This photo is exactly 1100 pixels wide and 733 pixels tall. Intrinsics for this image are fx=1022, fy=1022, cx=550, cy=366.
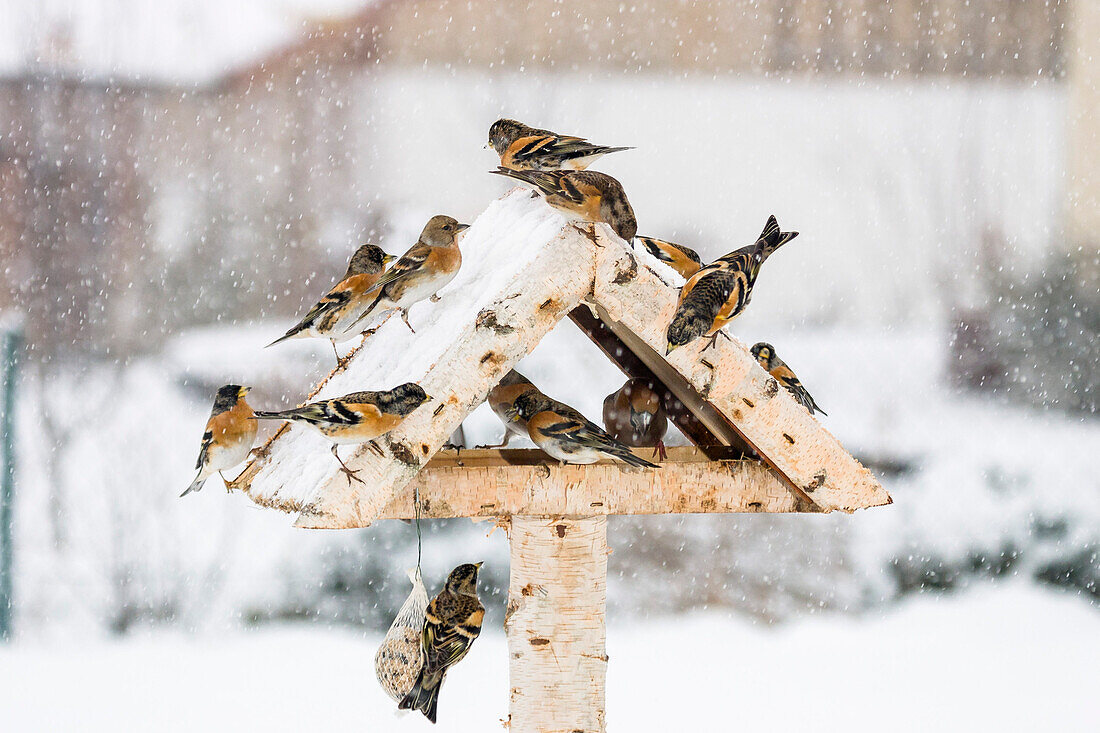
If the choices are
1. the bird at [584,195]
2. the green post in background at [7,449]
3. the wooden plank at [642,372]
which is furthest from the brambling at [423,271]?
the green post in background at [7,449]

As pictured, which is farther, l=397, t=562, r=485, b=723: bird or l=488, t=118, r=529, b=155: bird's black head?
l=488, t=118, r=529, b=155: bird's black head

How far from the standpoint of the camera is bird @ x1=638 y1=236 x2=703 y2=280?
1580mm

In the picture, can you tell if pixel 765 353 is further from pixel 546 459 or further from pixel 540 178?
pixel 540 178

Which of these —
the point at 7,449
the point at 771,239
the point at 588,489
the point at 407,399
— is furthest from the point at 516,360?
the point at 7,449

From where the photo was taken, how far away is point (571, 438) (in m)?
1.31

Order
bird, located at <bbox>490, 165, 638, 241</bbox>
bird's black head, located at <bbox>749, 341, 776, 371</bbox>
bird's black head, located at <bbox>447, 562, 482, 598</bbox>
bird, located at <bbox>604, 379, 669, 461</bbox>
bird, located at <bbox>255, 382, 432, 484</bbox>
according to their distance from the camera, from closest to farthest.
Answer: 1. bird, located at <bbox>255, 382, 432, 484</bbox>
2. bird, located at <bbox>490, 165, 638, 241</bbox>
3. bird's black head, located at <bbox>447, 562, 482, 598</bbox>
4. bird, located at <bbox>604, 379, 669, 461</bbox>
5. bird's black head, located at <bbox>749, 341, 776, 371</bbox>

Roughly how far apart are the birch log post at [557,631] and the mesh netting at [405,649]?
172mm

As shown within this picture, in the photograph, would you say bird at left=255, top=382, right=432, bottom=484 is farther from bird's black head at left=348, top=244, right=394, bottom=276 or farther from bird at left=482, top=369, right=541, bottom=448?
bird's black head at left=348, top=244, right=394, bottom=276

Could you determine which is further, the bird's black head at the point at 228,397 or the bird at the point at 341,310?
the bird's black head at the point at 228,397

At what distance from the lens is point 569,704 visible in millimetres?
1382

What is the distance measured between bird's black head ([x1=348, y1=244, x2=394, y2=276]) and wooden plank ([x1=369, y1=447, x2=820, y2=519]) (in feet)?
1.23

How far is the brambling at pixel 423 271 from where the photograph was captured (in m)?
1.37

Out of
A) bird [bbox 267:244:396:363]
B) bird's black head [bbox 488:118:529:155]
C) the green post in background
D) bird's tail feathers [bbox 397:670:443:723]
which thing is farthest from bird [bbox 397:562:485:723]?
the green post in background

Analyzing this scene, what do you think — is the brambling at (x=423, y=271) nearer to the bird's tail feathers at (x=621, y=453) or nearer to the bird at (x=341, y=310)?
the bird at (x=341, y=310)
